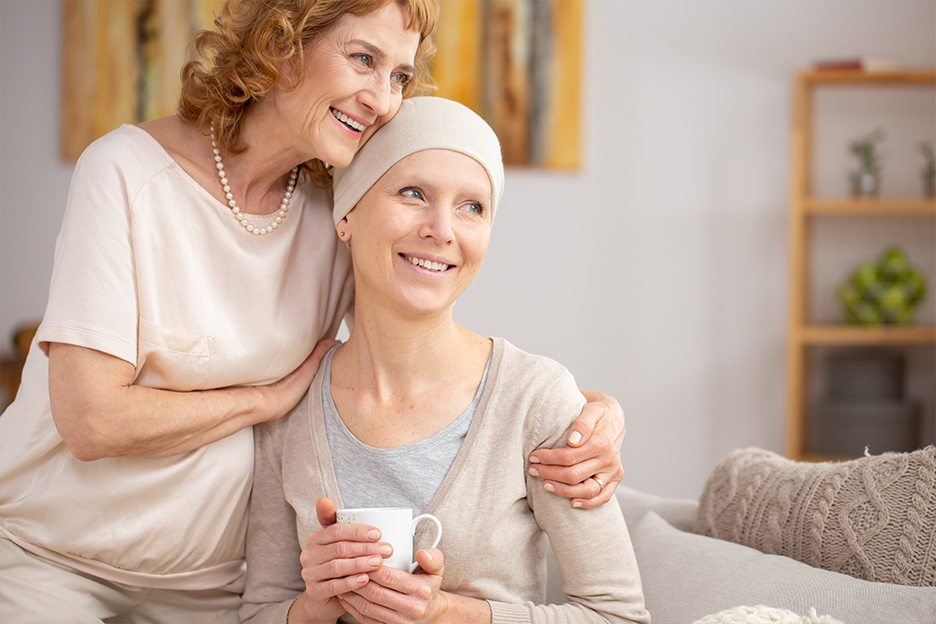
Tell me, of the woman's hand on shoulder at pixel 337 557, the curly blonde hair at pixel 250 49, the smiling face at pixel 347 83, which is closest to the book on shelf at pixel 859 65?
the curly blonde hair at pixel 250 49

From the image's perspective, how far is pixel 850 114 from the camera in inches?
148

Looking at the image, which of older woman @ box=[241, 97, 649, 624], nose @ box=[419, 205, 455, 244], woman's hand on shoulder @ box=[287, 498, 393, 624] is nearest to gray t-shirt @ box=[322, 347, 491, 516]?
older woman @ box=[241, 97, 649, 624]

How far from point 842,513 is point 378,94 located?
1.08 metres

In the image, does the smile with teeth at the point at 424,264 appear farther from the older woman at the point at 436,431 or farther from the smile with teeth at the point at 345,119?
the smile with teeth at the point at 345,119

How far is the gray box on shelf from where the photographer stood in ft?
11.1

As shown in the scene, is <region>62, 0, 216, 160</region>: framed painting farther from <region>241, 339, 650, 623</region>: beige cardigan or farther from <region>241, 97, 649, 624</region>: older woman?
<region>241, 339, 650, 623</region>: beige cardigan

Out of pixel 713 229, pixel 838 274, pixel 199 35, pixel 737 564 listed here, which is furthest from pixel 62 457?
pixel 838 274

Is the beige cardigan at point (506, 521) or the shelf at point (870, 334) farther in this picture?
the shelf at point (870, 334)

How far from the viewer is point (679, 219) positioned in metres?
3.81

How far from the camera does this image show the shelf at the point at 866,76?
3.36 metres

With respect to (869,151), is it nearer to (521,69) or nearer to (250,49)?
(521,69)

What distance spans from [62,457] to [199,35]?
829mm

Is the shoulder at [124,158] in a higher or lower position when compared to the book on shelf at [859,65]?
lower

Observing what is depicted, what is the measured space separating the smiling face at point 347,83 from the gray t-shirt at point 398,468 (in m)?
0.51
